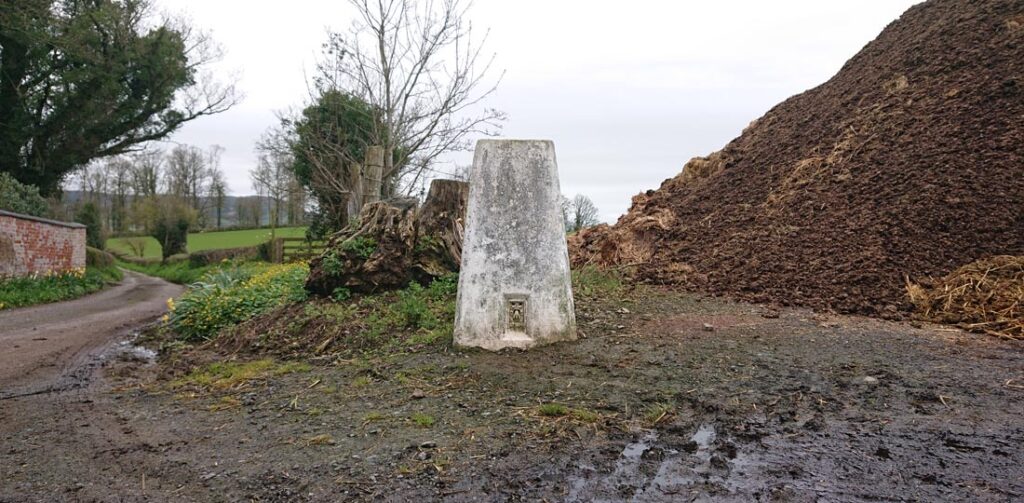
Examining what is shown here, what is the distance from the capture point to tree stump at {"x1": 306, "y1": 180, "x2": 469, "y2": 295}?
668 centimetres

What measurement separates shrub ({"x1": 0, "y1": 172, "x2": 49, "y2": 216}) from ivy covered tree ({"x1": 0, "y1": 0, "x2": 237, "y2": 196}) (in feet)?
11.3

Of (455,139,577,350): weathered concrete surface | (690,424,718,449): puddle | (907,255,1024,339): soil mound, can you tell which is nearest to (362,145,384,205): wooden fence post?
(455,139,577,350): weathered concrete surface

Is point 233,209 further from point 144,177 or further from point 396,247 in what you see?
point 396,247

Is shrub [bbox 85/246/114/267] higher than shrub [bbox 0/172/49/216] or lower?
lower

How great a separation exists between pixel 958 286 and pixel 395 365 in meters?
4.53

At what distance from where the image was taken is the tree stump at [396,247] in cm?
668

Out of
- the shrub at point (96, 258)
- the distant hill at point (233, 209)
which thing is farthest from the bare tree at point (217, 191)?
the shrub at point (96, 258)

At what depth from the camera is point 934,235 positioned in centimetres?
565

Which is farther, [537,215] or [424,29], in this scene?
[424,29]

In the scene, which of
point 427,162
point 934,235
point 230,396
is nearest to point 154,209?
point 427,162

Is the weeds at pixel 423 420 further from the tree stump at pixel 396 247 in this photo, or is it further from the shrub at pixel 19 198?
the shrub at pixel 19 198

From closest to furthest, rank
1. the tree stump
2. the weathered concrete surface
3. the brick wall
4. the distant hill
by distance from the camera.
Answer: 1. the weathered concrete surface
2. the tree stump
3. the brick wall
4. the distant hill

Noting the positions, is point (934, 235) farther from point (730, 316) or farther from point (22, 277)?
point (22, 277)

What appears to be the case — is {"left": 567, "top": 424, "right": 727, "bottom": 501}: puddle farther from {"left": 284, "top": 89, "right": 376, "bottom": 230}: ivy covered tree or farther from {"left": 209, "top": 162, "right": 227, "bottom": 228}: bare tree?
{"left": 209, "top": 162, "right": 227, "bottom": 228}: bare tree
